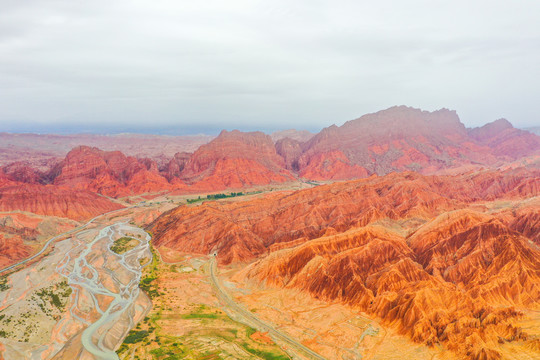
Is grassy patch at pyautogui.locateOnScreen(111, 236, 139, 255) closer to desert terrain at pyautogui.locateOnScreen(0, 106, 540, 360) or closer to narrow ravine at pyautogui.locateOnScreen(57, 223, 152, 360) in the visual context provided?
desert terrain at pyautogui.locateOnScreen(0, 106, 540, 360)

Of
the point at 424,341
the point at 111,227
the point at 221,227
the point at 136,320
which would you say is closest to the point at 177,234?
the point at 221,227

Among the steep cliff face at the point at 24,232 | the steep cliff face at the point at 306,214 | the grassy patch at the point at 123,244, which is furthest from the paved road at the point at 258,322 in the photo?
the steep cliff face at the point at 24,232

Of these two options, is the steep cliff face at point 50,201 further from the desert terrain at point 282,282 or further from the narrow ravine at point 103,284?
the narrow ravine at point 103,284

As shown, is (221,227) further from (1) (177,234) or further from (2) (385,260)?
(2) (385,260)

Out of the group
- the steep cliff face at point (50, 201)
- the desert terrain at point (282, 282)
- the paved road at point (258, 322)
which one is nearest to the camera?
the desert terrain at point (282, 282)

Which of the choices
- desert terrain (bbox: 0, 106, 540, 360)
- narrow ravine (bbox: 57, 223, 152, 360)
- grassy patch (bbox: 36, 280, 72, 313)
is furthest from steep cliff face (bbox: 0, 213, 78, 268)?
grassy patch (bbox: 36, 280, 72, 313)
